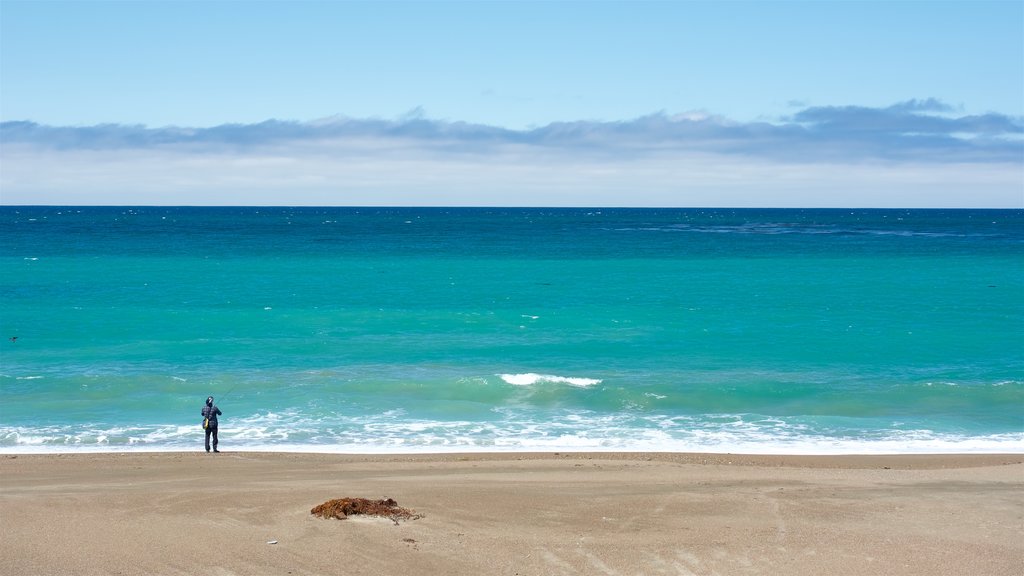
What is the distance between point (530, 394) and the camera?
24.1m

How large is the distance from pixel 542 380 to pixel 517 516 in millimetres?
12038

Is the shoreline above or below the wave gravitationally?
above

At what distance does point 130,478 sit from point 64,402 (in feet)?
28.8

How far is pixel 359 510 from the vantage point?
1297 centimetres

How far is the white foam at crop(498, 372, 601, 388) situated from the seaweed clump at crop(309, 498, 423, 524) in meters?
12.0

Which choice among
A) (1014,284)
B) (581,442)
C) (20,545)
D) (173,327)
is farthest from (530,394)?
(1014,284)

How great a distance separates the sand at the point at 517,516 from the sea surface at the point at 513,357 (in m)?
2.53

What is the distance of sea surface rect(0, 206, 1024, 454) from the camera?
2034 cm

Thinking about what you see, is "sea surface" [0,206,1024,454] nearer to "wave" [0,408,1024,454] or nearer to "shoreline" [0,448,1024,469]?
"wave" [0,408,1024,454]

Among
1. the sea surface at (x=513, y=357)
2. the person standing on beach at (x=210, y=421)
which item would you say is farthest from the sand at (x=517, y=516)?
the sea surface at (x=513, y=357)

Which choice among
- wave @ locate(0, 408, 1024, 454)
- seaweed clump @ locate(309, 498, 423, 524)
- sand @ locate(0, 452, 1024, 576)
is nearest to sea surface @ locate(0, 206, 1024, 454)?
wave @ locate(0, 408, 1024, 454)

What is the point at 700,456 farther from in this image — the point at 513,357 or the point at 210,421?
the point at 513,357

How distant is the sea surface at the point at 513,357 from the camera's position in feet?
66.7

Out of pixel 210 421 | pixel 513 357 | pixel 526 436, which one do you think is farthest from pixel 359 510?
pixel 513 357
